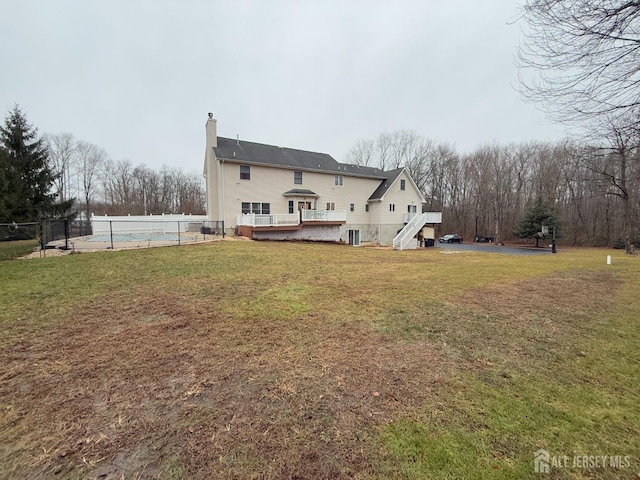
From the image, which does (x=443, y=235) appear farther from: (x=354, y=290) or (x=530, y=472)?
(x=530, y=472)

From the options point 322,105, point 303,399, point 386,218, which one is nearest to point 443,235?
point 386,218

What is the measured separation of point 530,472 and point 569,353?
2499mm

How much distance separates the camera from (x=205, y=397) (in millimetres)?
2518

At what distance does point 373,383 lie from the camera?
275cm

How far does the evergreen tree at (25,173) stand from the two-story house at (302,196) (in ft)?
39.5

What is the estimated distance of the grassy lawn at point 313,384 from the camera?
184 centimetres

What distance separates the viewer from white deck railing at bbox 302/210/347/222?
2077cm

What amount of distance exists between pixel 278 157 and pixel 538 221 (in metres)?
31.3

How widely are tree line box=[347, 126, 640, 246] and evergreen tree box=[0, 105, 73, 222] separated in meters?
37.3

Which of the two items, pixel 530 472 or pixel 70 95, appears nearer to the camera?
pixel 530 472

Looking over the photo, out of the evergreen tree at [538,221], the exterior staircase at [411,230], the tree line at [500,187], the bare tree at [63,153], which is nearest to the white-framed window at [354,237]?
the exterior staircase at [411,230]

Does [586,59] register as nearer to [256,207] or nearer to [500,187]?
[256,207]

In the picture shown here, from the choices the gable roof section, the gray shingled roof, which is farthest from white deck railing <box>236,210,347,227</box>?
the gray shingled roof

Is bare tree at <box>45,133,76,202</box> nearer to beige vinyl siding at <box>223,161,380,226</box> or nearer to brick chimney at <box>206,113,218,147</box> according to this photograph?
brick chimney at <box>206,113,218,147</box>
